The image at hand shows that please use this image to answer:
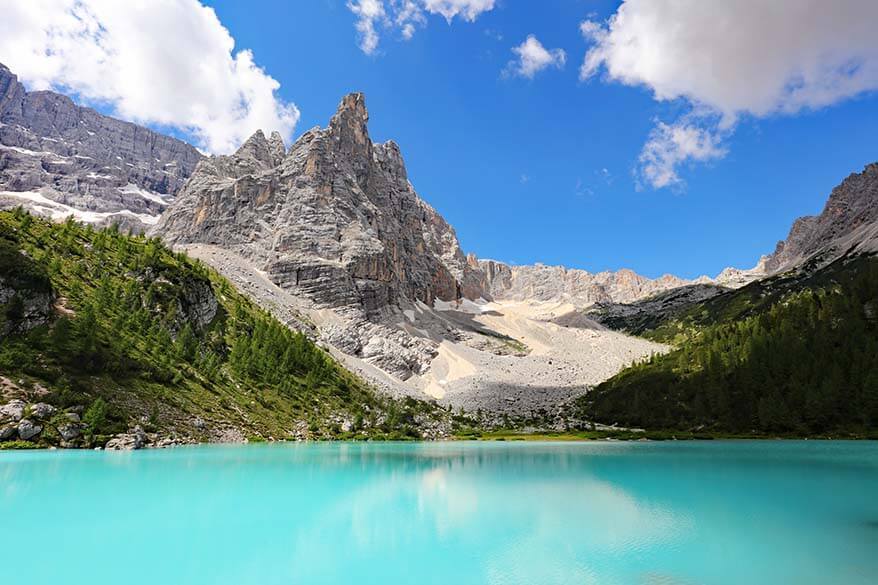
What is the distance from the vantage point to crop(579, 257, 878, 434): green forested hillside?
281 ft

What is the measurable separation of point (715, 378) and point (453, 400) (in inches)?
2404

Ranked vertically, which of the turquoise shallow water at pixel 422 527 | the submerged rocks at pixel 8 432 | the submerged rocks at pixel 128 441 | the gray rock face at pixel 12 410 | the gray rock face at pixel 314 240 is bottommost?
the turquoise shallow water at pixel 422 527

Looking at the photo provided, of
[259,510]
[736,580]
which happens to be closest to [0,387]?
[259,510]

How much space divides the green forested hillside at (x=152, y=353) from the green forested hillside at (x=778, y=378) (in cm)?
5010

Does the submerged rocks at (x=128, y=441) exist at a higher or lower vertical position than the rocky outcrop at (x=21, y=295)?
lower

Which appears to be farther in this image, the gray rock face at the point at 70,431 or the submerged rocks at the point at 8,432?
the gray rock face at the point at 70,431

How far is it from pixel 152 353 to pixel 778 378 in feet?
350

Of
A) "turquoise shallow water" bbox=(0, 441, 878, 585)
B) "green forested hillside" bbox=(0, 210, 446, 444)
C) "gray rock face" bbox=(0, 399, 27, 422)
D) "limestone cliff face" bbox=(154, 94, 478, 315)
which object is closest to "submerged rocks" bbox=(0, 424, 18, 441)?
"gray rock face" bbox=(0, 399, 27, 422)

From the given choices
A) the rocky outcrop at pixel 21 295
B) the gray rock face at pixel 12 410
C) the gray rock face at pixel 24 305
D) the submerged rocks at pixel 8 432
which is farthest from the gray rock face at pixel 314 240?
the submerged rocks at pixel 8 432

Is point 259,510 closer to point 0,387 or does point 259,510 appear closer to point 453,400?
point 0,387

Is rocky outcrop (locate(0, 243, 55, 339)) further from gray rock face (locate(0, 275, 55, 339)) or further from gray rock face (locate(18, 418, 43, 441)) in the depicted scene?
gray rock face (locate(18, 418, 43, 441))

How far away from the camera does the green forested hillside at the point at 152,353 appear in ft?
167

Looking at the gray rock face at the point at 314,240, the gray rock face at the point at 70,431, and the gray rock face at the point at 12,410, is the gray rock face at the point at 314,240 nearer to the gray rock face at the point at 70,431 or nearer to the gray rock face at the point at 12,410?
the gray rock face at the point at 70,431

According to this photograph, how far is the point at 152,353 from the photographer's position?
2603 inches
